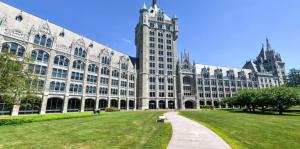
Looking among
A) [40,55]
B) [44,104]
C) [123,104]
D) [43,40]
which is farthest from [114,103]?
[43,40]

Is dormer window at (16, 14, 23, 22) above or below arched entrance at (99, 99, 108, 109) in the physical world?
above

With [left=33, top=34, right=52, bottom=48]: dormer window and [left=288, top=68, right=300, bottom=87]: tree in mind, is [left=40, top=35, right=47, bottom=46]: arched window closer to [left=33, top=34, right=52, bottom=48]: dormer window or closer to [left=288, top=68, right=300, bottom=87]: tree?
[left=33, top=34, right=52, bottom=48]: dormer window

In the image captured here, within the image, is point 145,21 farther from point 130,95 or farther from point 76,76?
point 76,76

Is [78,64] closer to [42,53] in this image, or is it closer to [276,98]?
[42,53]

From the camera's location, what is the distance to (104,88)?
56.5 m

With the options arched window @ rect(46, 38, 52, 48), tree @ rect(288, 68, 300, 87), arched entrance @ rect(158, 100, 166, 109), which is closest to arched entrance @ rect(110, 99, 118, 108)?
arched entrance @ rect(158, 100, 166, 109)

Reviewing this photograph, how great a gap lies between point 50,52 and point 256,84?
111m

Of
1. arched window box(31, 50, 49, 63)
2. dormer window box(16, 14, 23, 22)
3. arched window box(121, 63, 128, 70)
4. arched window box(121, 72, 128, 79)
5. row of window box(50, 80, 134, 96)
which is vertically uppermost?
dormer window box(16, 14, 23, 22)

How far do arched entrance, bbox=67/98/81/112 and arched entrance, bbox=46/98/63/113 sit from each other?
2510mm

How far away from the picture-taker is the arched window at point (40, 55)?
4000cm

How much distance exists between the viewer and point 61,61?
45.3 m

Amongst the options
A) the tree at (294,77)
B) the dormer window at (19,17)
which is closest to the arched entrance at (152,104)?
the dormer window at (19,17)

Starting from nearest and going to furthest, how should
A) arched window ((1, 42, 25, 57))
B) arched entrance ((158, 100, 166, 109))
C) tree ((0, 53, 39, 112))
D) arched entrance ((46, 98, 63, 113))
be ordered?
tree ((0, 53, 39, 112))
arched window ((1, 42, 25, 57))
arched entrance ((46, 98, 63, 113))
arched entrance ((158, 100, 166, 109))

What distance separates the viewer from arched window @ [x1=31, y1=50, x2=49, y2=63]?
40.0 m
